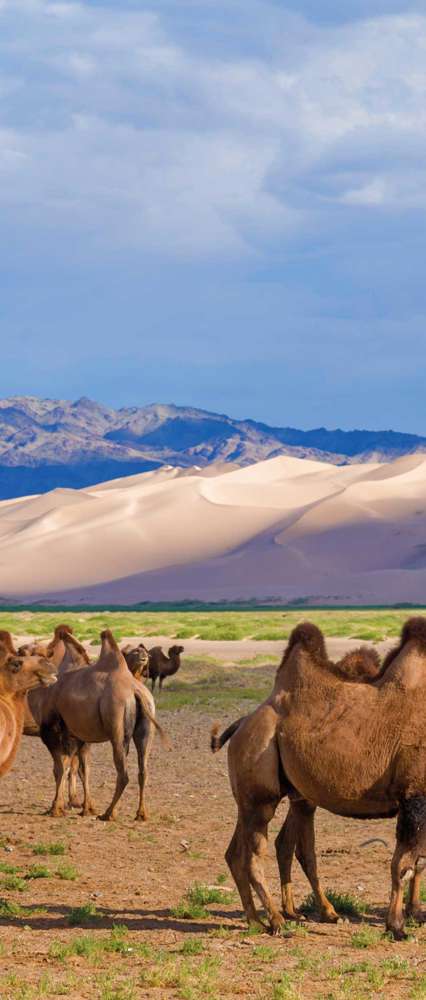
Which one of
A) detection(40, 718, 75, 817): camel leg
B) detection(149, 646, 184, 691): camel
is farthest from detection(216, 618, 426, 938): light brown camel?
detection(149, 646, 184, 691): camel

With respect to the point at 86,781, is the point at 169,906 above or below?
below

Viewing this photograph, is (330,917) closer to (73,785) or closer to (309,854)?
(309,854)

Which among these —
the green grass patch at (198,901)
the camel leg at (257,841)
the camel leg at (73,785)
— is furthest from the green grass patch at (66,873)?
the camel leg at (73,785)

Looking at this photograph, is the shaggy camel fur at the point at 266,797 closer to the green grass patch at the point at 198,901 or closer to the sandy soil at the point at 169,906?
the sandy soil at the point at 169,906

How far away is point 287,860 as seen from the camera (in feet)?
34.7

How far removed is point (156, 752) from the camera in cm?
Result: 2191

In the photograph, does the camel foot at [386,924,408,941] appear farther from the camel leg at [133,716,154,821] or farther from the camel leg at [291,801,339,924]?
the camel leg at [133,716,154,821]

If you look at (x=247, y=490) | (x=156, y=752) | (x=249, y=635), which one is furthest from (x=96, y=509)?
(x=156, y=752)

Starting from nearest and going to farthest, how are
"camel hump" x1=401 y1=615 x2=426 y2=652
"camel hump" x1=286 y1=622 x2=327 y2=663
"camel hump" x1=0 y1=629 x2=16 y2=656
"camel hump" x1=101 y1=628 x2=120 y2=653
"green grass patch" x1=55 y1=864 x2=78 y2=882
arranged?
"camel hump" x1=401 y1=615 x2=426 y2=652, "camel hump" x1=286 y1=622 x2=327 y2=663, "green grass patch" x1=55 y1=864 x2=78 y2=882, "camel hump" x1=0 y1=629 x2=16 y2=656, "camel hump" x1=101 y1=628 x2=120 y2=653

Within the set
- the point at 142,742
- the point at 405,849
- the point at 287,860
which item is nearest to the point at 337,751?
the point at 405,849

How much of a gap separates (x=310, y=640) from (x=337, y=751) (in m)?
0.89

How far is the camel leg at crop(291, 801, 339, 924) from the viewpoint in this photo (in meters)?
10.4

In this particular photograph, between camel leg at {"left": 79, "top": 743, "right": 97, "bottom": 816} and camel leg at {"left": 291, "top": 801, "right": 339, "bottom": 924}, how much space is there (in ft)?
17.1

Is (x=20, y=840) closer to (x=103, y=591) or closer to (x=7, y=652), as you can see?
(x=7, y=652)
